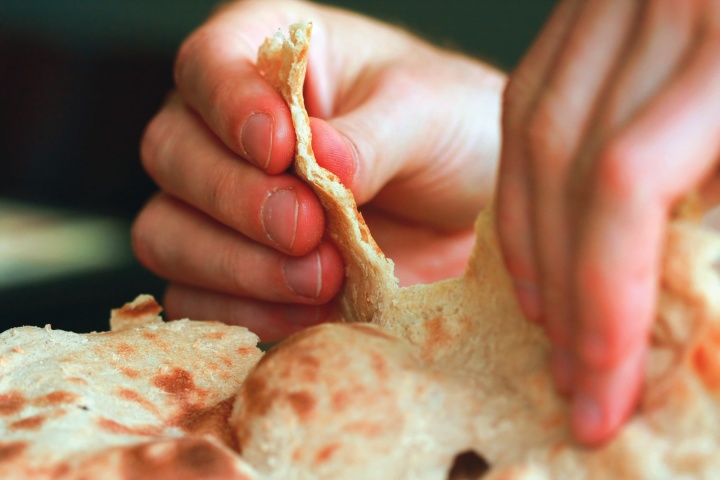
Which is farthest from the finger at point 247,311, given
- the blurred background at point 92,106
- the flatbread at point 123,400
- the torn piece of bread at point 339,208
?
the blurred background at point 92,106

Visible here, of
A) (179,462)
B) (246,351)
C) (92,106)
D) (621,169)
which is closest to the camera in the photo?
(621,169)

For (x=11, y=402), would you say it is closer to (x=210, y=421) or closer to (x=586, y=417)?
(x=210, y=421)

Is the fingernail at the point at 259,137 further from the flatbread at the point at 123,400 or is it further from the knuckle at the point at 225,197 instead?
the flatbread at the point at 123,400

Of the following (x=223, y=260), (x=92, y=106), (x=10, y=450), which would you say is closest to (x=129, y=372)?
(x=10, y=450)

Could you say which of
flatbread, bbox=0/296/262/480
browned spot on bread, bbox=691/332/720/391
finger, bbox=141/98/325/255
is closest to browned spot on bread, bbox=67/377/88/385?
flatbread, bbox=0/296/262/480

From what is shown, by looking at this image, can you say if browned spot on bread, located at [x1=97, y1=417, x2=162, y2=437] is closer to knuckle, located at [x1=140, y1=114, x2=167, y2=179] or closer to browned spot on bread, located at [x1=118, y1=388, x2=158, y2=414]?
browned spot on bread, located at [x1=118, y1=388, x2=158, y2=414]

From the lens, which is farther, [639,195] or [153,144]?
[153,144]
